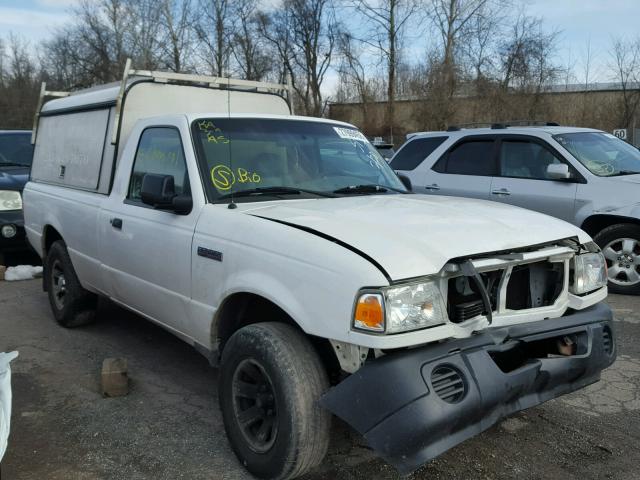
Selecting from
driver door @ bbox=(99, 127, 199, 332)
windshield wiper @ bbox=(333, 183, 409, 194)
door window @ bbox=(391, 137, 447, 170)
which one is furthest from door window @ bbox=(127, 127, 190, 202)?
door window @ bbox=(391, 137, 447, 170)

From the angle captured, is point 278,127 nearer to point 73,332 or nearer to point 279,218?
point 279,218

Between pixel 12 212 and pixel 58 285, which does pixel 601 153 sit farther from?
pixel 12 212

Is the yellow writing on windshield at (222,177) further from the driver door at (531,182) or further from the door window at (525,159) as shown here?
the door window at (525,159)

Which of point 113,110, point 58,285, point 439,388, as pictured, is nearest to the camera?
point 439,388

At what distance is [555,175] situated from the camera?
6.52 m

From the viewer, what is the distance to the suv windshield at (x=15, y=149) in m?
8.77

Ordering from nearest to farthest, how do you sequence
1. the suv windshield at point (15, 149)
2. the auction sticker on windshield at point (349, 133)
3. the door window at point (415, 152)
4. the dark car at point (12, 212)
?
1. the auction sticker on windshield at point (349, 133)
2. the dark car at point (12, 212)
3. the door window at point (415, 152)
4. the suv windshield at point (15, 149)

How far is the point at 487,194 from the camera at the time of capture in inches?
287

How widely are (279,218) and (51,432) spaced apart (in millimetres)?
1929

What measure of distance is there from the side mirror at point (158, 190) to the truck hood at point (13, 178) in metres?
5.14

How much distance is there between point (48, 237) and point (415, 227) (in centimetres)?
425

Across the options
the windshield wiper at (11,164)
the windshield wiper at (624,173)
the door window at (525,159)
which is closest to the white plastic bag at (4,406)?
the door window at (525,159)

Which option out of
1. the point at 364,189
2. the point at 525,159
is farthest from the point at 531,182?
the point at 364,189

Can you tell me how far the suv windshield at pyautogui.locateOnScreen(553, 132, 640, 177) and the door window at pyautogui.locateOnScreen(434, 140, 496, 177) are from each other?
833 millimetres
